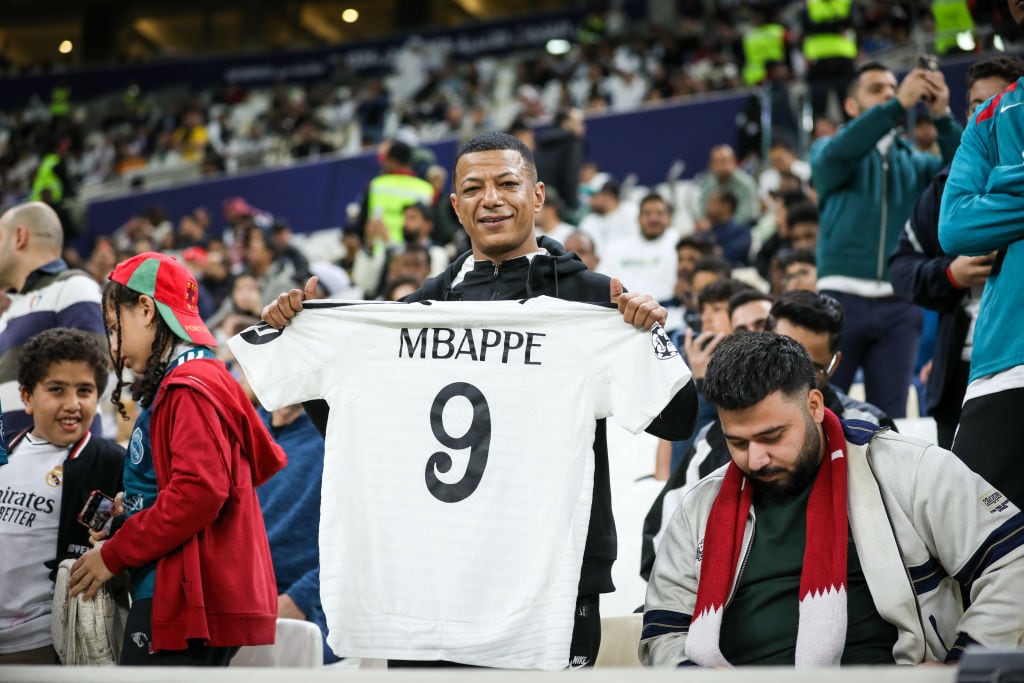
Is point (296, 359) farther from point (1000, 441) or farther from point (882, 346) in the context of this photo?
point (882, 346)

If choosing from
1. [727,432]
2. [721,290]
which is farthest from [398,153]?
[727,432]

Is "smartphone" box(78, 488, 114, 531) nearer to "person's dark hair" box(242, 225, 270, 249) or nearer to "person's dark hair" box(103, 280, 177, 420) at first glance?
"person's dark hair" box(103, 280, 177, 420)

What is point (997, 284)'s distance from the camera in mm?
2887

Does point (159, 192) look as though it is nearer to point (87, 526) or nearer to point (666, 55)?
point (666, 55)

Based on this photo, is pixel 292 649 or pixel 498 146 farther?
pixel 292 649

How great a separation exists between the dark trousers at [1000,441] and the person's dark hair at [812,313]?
1292 millimetres

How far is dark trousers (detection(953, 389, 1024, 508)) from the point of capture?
2.80 metres

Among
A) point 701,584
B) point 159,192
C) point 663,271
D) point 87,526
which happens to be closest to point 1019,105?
point 701,584

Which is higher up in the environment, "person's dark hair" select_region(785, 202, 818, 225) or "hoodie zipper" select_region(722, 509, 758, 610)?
"person's dark hair" select_region(785, 202, 818, 225)

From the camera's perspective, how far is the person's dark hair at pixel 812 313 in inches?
164

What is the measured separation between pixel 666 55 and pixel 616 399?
15.5 metres

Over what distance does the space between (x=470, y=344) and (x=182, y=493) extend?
0.87 metres

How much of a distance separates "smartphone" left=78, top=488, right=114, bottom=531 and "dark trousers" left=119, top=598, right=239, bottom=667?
0.36 m

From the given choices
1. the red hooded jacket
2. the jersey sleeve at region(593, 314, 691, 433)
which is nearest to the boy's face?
the red hooded jacket
